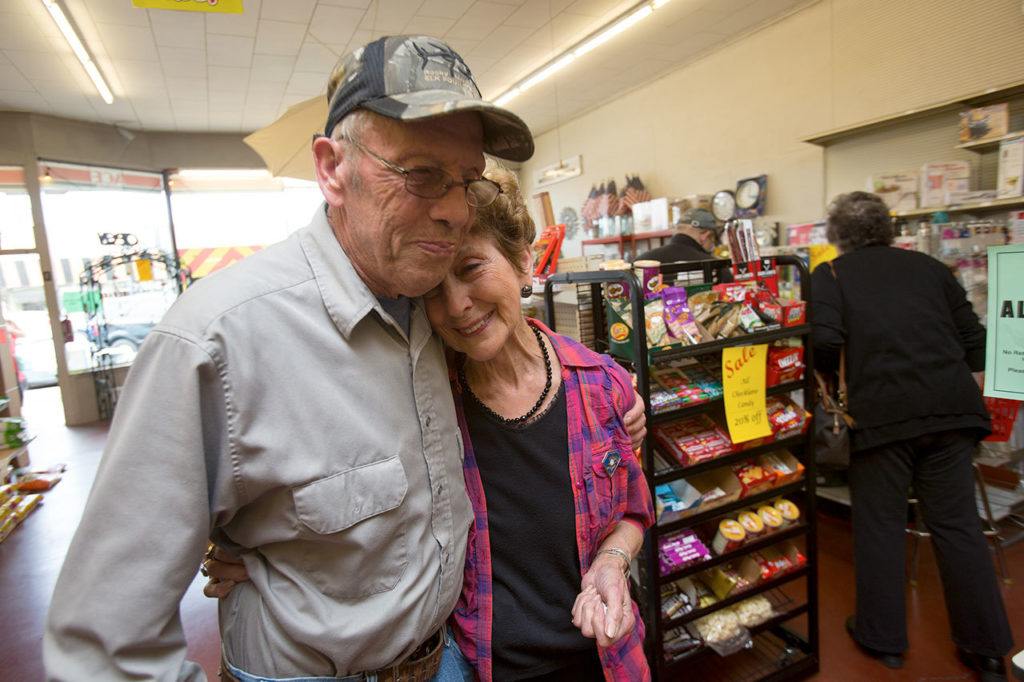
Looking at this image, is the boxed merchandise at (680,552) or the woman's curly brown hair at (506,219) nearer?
the woman's curly brown hair at (506,219)

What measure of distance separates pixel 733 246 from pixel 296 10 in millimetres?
4925

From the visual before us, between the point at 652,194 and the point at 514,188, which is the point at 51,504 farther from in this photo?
the point at 652,194

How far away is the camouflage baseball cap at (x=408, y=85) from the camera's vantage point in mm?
827

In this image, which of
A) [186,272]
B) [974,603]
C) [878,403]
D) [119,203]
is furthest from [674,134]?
[119,203]

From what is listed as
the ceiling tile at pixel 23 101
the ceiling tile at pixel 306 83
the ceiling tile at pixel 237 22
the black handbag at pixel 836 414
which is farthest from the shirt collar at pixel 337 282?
the ceiling tile at pixel 23 101

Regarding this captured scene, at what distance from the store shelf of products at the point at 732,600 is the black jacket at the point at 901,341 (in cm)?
69

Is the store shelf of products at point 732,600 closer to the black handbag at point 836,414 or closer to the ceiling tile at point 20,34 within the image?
the black handbag at point 836,414

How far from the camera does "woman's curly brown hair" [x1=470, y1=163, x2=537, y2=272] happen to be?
47.9 inches

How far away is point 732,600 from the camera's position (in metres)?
2.17

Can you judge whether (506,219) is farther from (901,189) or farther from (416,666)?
(901,189)

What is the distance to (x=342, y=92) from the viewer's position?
904mm

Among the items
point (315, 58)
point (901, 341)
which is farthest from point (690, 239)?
point (315, 58)

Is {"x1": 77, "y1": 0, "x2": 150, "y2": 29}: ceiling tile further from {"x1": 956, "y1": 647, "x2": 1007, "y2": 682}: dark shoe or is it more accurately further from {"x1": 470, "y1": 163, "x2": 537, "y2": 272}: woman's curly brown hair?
{"x1": 956, "y1": 647, "x2": 1007, "y2": 682}: dark shoe

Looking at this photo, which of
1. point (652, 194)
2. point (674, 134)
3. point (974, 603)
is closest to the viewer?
point (974, 603)
